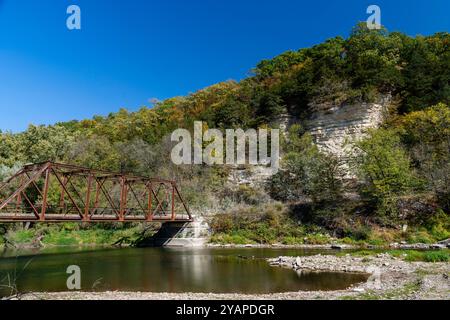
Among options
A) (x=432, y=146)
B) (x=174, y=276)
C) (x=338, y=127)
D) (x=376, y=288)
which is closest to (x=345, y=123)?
(x=338, y=127)

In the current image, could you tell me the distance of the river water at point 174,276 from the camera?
15.3 meters

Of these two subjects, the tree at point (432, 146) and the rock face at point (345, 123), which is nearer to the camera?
the tree at point (432, 146)

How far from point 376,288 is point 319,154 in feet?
94.2

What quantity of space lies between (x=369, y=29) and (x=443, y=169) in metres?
34.2

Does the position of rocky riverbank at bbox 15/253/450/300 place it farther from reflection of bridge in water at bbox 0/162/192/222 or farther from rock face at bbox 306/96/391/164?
rock face at bbox 306/96/391/164

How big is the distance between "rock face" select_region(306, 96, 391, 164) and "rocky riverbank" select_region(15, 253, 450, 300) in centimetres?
3001

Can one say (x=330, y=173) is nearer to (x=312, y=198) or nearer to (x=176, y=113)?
(x=312, y=198)

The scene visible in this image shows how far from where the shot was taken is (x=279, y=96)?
5728 cm

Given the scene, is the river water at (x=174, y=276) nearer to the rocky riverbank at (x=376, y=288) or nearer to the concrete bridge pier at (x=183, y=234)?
the rocky riverbank at (x=376, y=288)

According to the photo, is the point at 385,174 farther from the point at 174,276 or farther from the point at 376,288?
the point at 174,276

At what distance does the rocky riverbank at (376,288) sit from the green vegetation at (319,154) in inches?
487

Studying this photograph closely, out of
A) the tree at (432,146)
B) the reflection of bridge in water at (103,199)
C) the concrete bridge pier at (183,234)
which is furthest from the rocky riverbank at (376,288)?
the concrete bridge pier at (183,234)

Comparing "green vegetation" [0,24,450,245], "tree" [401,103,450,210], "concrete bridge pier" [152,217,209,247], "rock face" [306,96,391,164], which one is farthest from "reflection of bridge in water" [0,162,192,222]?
"tree" [401,103,450,210]
